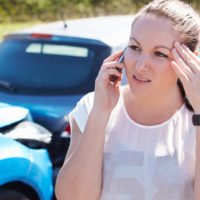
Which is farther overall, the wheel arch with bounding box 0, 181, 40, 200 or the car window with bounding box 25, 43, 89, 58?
the car window with bounding box 25, 43, 89, 58

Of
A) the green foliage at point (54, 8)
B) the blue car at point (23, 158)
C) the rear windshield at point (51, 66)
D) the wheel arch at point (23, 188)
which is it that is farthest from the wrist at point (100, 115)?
the green foliage at point (54, 8)

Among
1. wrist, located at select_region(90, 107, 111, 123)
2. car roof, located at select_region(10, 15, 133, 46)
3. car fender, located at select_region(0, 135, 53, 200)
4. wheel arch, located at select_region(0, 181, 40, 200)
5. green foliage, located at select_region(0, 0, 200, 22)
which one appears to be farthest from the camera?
green foliage, located at select_region(0, 0, 200, 22)

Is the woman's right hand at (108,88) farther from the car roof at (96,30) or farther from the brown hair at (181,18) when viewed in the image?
the car roof at (96,30)

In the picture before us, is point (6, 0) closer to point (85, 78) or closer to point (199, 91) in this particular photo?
point (85, 78)

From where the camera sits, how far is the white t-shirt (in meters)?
2.15

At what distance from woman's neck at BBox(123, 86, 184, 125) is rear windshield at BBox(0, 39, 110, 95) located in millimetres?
2413

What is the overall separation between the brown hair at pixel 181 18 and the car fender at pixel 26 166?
1633mm

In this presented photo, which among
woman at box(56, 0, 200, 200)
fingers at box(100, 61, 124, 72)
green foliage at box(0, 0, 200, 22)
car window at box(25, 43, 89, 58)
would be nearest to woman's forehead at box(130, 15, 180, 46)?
woman at box(56, 0, 200, 200)

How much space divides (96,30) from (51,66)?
513 millimetres

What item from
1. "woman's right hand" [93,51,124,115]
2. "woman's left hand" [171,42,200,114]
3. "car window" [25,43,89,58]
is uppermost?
"woman's left hand" [171,42,200,114]

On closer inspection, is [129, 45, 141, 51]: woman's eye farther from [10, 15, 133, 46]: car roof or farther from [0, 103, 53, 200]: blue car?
[10, 15, 133, 46]: car roof

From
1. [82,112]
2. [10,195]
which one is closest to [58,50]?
[10,195]

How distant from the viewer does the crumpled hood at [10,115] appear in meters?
4.01

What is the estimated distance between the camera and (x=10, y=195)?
3.68 m
